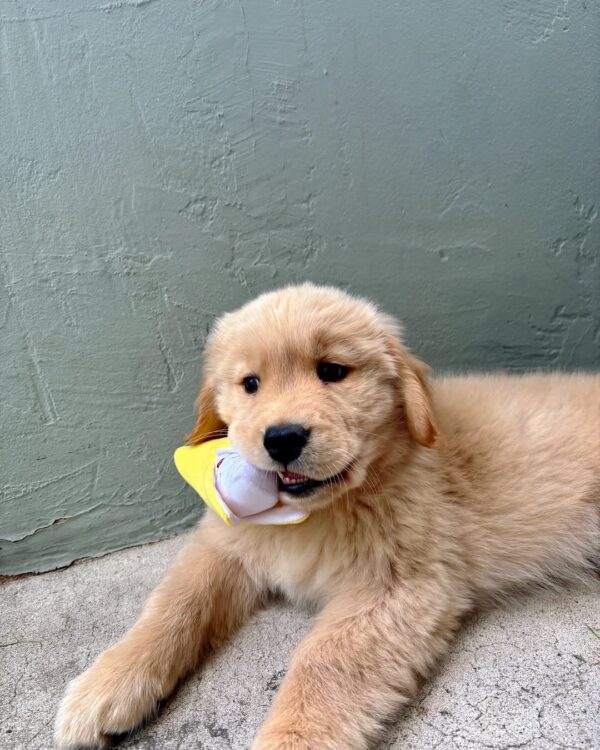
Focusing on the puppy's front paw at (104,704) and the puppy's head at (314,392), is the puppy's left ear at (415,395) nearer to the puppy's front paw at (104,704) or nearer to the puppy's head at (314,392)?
the puppy's head at (314,392)

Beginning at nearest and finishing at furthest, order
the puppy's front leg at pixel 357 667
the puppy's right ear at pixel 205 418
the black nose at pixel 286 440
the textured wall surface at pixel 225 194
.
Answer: the puppy's front leg at pixel 357 667, the black nose at pixel 286 440, the puppy's right ear at pixel 205 418, the textured wall surface at pixel 225 194

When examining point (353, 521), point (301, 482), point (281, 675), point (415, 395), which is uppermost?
point (415, 395)

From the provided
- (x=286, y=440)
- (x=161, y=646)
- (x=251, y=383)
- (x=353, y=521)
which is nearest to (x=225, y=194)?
(x=251, y=383)

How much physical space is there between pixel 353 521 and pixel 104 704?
83 cm

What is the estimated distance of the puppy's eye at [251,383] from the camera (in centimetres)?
168

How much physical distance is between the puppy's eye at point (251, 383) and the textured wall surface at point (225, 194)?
0.67 m

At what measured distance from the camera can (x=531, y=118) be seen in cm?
258

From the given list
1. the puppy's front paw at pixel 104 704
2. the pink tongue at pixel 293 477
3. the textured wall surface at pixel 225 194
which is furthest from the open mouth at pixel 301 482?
the textured wall surface at pixel 225 194

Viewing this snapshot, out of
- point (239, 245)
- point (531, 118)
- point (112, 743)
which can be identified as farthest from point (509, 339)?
point (112, 743)

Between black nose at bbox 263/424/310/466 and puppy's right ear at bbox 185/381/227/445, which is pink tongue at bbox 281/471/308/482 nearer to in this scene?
black nose at bbox 263/424/310/466

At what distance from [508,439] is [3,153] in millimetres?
2103

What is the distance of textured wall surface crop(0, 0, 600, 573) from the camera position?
6.78 feet

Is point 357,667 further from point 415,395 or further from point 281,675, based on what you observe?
point 415,395

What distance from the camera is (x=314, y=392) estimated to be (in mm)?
1547
